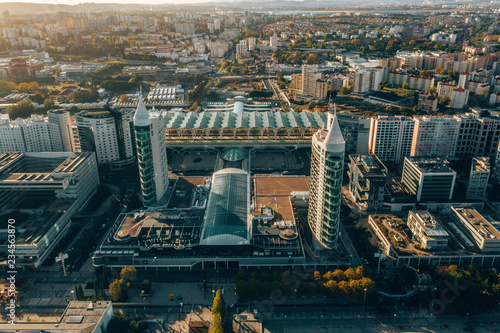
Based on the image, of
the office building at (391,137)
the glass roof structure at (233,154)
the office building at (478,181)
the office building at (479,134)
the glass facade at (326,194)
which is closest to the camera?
the glass facade at (326,194)

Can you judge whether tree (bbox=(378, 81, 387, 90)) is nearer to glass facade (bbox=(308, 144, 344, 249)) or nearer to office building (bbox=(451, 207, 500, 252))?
office building (bbox=(451, 207, 500, 252))

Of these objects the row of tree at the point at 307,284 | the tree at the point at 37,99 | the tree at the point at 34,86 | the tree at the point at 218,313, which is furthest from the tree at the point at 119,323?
the tree at the point at 34,86

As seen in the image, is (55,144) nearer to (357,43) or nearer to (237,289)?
(237,289)

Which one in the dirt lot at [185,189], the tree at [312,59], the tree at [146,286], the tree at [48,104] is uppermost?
the tree at [312,59]

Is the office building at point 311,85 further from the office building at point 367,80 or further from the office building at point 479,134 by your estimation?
the office building at point 479,134

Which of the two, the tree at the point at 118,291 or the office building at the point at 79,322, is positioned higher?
the office building at the point at 79,322

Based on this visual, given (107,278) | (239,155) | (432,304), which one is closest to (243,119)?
(239,155)

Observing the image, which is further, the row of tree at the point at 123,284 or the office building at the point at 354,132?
the office building at the point at 354,132
